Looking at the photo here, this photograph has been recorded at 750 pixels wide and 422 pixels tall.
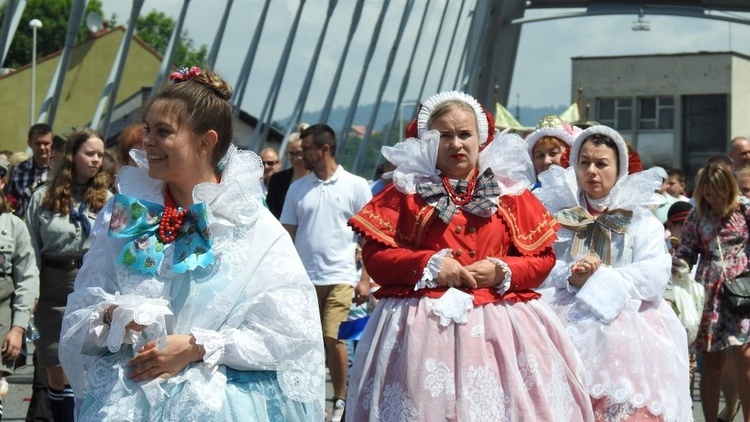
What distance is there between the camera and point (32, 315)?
754 centimetres

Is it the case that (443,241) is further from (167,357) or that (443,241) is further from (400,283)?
(167,357)

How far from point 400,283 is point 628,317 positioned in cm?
153

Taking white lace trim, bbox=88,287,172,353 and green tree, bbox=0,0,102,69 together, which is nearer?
white lace trim, bbox=88,287,172,353

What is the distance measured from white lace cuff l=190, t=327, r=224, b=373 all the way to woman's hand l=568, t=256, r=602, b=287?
116 inches

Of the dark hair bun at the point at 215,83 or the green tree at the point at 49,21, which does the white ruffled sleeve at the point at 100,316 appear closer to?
the dark hair bun at the point at 215,83

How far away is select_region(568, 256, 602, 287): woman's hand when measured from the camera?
6.85m

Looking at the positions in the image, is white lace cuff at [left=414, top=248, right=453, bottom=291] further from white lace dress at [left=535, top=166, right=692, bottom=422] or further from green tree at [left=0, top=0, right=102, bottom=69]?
green tree at [left=0, top=0, right=102, bottom=69]

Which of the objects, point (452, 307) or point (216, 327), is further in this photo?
point (452, 307)

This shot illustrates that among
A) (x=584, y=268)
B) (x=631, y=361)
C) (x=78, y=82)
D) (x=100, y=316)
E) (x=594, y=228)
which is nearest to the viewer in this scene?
(x=100, y=316)

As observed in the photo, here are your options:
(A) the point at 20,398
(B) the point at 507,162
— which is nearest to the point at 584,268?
(B) the point at 507,162

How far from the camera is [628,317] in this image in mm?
6863

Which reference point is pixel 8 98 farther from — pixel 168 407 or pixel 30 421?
pixel 168 407

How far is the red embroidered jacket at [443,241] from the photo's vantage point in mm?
5766

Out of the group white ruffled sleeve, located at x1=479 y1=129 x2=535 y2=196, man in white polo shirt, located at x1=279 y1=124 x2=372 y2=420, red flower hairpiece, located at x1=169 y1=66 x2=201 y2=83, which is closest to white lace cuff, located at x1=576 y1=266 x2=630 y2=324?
white ruffled sleeve, located at x1=479 y1=129 x2=535 y2=196
